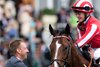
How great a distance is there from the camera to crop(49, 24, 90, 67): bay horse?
1187cm

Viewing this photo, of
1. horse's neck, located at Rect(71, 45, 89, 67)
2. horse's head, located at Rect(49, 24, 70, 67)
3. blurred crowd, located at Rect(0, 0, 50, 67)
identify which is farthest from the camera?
blurred crowd, located at Rect(0, 0, 50, 67)

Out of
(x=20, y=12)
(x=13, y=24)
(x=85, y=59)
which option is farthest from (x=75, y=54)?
(x=20, y=12)

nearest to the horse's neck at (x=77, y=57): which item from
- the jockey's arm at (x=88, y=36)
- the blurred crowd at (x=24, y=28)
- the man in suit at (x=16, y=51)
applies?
the jockey's arm at (x=88, y=36)

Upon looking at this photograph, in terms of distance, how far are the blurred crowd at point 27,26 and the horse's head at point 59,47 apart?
6.77 m

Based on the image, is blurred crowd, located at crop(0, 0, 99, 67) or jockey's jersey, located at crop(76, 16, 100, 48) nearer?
jockey's jersey, located at crop(76, 16, 100, 48)

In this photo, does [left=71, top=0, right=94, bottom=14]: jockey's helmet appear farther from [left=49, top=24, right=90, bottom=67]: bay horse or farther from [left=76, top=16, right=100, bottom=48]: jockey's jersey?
[left=49, top=24, right=90, bottom=67]: bay horse

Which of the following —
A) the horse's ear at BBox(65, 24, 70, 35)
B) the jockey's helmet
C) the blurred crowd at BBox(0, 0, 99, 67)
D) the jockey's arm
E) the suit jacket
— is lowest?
the blurred crowd at BBox(0, 0, 99, 67)

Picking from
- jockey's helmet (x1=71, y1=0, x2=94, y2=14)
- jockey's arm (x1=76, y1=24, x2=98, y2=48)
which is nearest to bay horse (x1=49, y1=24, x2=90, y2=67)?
jockey's arm (x1=76, y1=24, x2=98, y2=48)

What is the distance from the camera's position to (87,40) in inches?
491

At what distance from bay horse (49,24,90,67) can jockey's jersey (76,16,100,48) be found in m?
0.24

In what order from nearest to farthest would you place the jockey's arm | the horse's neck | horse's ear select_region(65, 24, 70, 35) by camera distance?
horse's ear select_region(65, 24, 70, 35) → the horse's neck → the jockey's arm

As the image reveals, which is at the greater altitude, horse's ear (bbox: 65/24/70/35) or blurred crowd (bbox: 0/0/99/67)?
horse's ear (bbox: 65/24/70/35)

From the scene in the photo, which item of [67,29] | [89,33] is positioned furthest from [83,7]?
[67,29]

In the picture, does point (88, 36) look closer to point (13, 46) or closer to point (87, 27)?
point (87, 27)
